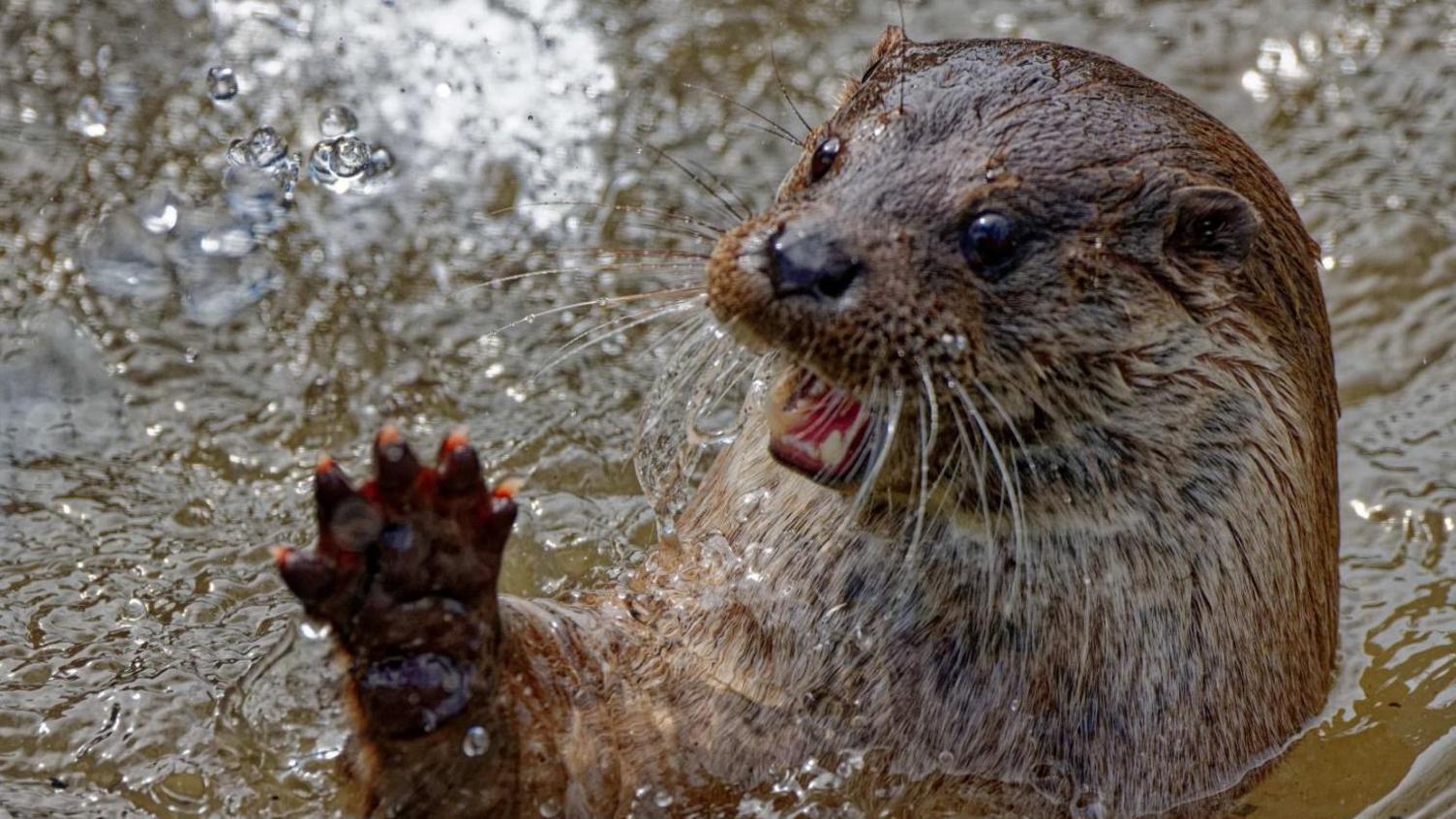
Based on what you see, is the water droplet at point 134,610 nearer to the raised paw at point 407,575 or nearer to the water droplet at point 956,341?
the raised paw at point 407,575

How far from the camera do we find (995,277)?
2697mm

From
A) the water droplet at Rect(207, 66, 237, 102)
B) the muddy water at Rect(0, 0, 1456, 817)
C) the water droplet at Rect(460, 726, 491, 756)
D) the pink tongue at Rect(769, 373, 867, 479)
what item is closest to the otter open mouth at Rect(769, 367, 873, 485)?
the pink tongue at Rect(769, 373, 867, 479)

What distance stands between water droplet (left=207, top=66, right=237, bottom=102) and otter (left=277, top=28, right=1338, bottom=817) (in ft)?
9.13

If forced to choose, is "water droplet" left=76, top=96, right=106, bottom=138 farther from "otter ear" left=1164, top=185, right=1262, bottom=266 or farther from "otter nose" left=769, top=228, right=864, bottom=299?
"otter ear" left=1164, top=185, right=1262, bottom=266

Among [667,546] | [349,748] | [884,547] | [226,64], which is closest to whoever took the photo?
[349,748]

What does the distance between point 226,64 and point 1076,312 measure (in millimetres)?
3464

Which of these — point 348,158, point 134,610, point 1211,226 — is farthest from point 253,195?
point 1211,226

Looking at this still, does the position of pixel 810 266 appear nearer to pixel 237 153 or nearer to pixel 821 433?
pixel 821 433

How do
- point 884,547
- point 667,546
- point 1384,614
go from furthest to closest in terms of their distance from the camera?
point 1384,614, point 667,546, point 884,547

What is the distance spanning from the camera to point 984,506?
9.09 ft

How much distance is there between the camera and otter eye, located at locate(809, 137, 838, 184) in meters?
2.85

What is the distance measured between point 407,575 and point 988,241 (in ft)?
3.15

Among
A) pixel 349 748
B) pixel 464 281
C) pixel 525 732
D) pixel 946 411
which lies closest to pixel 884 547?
pixel 946 411

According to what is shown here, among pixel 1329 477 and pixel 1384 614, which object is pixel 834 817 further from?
pixel 1384 614
